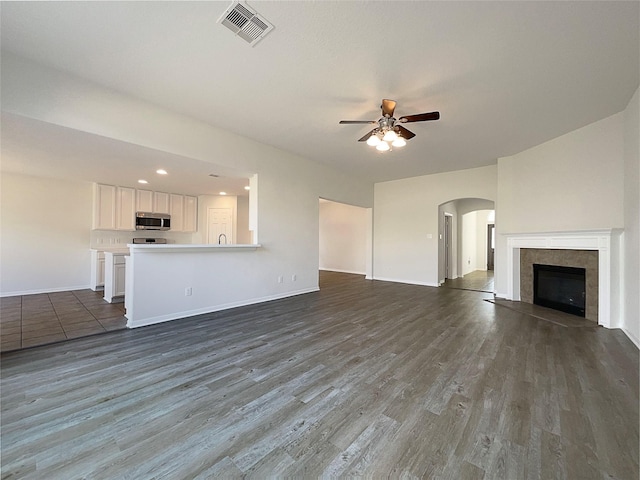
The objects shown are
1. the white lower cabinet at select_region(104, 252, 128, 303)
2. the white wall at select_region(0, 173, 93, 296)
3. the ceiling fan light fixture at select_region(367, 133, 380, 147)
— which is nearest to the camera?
the ceiling fan light fixture at select_region(367, 133, 380, 147)

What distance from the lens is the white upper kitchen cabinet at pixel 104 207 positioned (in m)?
5.57

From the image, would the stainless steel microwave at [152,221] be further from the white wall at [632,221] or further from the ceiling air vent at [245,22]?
the white wall at [632,221]

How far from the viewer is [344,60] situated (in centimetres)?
243

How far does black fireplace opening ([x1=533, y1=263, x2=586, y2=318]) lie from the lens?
4074 mm

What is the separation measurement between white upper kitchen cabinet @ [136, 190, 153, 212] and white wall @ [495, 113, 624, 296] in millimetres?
7900

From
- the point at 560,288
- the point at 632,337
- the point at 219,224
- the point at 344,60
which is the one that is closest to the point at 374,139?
the point at 344,60

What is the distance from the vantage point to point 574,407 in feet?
5.87

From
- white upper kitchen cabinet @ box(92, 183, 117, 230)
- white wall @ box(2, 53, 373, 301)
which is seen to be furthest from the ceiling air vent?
white upper kitchen cabinet @ box(92, 183, 117, 230)

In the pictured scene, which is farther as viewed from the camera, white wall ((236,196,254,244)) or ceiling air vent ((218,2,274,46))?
white wall ((236,196,254,244))

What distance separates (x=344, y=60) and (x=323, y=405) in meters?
2.96

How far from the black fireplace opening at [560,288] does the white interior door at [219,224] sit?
7.26 meters

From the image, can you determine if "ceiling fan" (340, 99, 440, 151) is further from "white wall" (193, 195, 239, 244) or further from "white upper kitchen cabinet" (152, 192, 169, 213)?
"white upper kitchen cabinet" (152, 192, 169, 213)

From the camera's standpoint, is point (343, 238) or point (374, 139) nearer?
point (374, 139)

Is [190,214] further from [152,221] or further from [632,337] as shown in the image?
[632,337]
